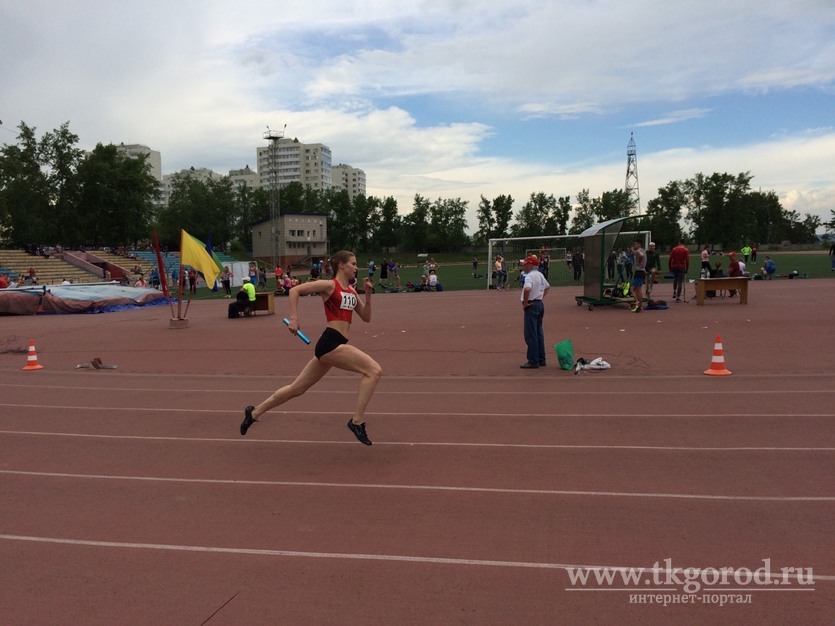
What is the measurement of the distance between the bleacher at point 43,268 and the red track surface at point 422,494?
38656mm

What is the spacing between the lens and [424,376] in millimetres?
11203

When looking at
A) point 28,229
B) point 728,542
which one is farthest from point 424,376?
point 28,229

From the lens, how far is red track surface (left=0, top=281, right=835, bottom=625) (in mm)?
3787

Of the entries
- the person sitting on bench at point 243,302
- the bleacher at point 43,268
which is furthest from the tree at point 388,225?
the person sitting on bench at point 243,302

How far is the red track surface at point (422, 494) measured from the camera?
379 centimetres

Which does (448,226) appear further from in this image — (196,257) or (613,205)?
(196,257)

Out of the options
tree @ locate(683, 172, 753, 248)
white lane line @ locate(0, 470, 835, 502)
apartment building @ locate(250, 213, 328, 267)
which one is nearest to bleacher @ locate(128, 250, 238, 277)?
apartment building @ locate(250, 213, 328, 267)

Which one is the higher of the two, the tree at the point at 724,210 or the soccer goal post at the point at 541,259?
the tree at the point at 724,210

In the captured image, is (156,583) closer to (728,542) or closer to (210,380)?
(728,542)

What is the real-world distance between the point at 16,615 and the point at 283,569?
1.46 metres

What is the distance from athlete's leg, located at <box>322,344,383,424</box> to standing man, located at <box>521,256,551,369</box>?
5193mm

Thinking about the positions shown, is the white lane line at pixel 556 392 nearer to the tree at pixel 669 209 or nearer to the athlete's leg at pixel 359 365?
the athlete's leg at pixel 359 365

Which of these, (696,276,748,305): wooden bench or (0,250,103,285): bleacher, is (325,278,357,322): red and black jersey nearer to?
(696,276,748,305): wooden bench

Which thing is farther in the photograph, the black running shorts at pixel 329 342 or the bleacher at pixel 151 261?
the bleacher at pixel 151 261
